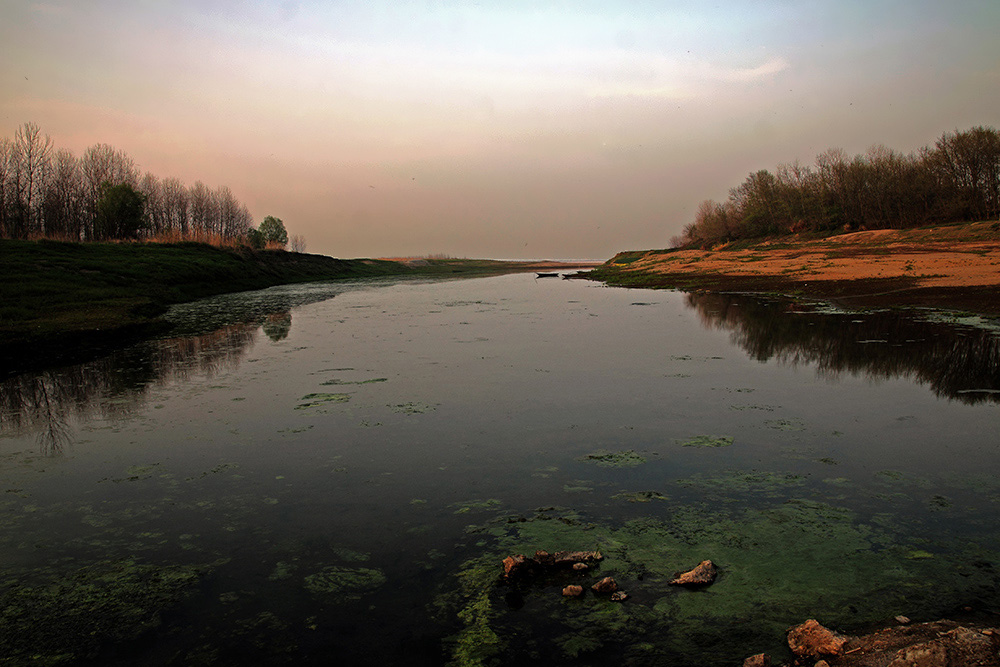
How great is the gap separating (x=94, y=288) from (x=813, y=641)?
27.4m

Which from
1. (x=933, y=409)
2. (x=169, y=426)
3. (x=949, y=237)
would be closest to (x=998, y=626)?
(x=933, y=409)

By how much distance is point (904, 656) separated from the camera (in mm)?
2732

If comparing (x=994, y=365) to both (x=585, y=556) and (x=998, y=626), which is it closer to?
(x=998, y=626)

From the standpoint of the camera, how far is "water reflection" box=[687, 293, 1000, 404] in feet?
31.6

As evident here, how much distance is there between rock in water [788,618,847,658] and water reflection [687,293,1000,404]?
7.21 meters

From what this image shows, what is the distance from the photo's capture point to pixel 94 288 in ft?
75.8

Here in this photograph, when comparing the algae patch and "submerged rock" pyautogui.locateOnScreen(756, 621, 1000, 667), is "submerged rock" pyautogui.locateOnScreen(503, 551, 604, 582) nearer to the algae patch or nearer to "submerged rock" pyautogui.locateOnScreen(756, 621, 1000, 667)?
"submerged rock" pyautogui.locateOnScreen(756, 621, 1000, 667)

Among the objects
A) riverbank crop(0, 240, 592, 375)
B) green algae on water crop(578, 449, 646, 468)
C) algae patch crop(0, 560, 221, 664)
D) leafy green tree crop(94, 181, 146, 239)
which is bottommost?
algae patch crop(0, 560, 221, 664)

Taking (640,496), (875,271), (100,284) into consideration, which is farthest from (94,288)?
(875,271)

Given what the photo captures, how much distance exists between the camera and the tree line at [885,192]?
43250mm

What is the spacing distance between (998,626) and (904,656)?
3.68 feet

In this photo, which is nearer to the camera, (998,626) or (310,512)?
(998,626)

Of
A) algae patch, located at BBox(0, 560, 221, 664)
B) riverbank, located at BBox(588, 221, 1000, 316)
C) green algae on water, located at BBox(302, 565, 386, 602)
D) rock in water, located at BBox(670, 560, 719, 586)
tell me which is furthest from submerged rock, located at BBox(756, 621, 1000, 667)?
riverbank, located at BBox(588, 221, 1000, 316)

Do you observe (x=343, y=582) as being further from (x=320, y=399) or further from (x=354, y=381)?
(x=354, y=381)
